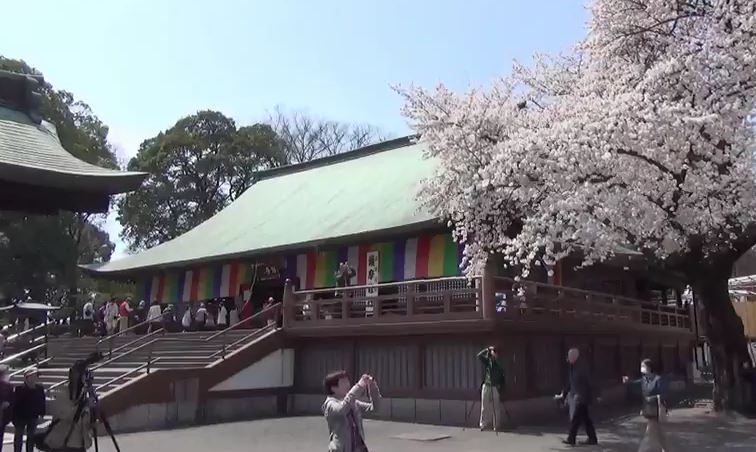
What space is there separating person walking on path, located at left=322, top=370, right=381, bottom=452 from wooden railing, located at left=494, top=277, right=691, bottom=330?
9.86 m

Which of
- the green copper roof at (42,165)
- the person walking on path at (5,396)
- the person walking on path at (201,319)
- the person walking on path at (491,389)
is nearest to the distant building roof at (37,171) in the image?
the green copper roof at (42,165)

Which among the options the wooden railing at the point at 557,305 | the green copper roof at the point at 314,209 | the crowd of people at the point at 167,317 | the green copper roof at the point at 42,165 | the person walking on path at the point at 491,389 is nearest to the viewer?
the green copper roof at the point at 42,165

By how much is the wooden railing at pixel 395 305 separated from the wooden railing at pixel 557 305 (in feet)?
2.38

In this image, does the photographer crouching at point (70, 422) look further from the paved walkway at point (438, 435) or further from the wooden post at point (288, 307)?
the wooden post at point (288, 307)

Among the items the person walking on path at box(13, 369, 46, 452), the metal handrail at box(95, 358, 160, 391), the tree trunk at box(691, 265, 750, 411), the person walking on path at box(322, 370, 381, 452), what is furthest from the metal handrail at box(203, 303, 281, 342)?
the person walking on path at box(322, 370, 381, 452)


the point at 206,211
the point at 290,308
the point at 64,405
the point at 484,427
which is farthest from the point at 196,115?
the point at 64,405

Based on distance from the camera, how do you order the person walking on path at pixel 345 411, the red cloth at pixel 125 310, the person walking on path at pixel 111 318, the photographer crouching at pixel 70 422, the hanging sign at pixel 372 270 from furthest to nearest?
the red cloth at pixel 125 310
the person walking on path at pixel 111 318
the hanging sign at pixel 372 270
the photographer crouching at pixel 70 422
the person walking on path at pixel 345 411

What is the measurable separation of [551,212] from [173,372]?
30.8ft

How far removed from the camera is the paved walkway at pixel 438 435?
12930 millimetres

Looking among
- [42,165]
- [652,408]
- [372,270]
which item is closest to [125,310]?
[372,270]

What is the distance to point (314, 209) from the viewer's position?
1024 inches

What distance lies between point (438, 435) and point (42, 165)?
10961 mm

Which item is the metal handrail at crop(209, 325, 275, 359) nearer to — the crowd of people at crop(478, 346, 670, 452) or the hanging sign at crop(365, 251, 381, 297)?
the hanging sign at crop(365, 251, 381, 297)

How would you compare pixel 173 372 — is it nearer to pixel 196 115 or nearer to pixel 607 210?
pixel 607 210
